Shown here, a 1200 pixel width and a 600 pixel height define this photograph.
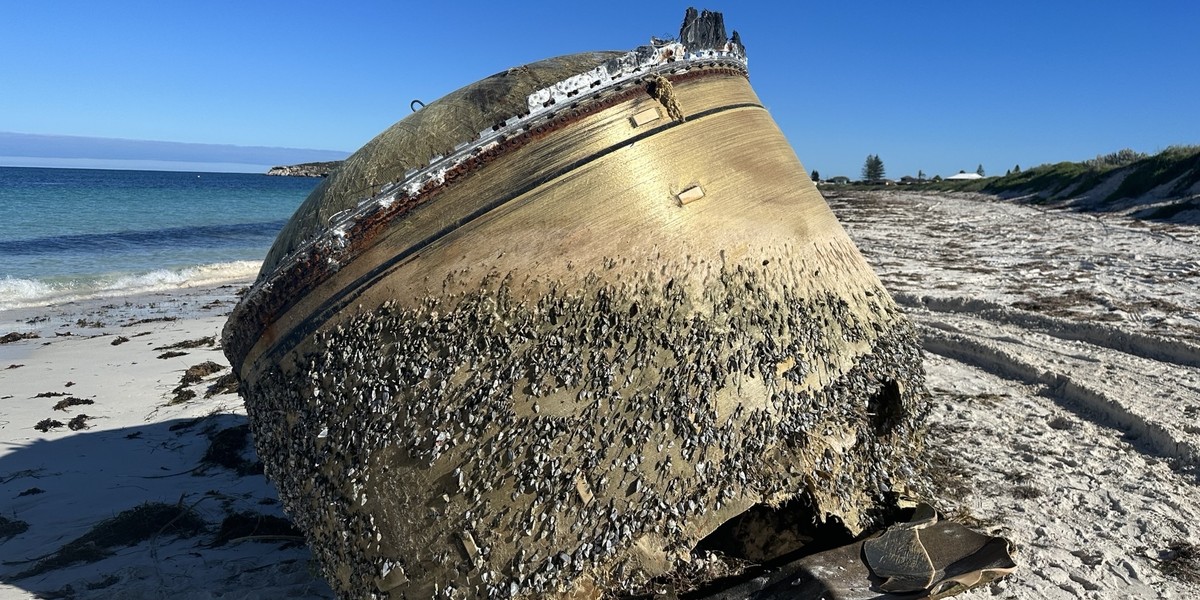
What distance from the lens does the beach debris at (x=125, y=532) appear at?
12.9 ft

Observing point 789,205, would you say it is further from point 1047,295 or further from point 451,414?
point 1047,295

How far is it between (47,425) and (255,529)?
354cm

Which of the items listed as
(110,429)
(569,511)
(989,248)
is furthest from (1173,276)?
(110,429)

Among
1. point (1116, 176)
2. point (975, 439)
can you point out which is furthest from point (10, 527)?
point (1116, 176)

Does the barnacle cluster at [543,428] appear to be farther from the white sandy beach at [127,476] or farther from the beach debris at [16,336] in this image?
the beach debris at [16,336]

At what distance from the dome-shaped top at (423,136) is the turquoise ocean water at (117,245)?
14006 millimetres

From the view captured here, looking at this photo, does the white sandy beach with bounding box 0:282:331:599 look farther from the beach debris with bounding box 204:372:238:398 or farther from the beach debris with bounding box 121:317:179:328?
the beach debris with bounding box 121:317:179:328

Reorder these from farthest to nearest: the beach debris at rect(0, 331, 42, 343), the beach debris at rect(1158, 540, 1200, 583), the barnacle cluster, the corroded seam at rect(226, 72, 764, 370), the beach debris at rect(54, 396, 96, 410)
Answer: the beach debris at rect(0, 331, 42, 343)
the beach debris at rect(54, 396, 96, 410)
the beach debris at rect(1158, 540, 1200, 583)
the corroded seam at rect(226, 72, 764, 370)
the barnacle cluster

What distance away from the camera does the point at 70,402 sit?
23.1ft

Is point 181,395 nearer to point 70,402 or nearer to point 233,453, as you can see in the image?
point 70,402

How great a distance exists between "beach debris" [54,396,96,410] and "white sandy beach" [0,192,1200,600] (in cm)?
8

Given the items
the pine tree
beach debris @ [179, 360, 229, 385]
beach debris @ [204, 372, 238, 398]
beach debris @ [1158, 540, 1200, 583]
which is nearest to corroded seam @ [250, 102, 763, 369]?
beach debris @ [1158, 540, 1200, 583]

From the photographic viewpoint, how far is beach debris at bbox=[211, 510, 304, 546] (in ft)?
13.2

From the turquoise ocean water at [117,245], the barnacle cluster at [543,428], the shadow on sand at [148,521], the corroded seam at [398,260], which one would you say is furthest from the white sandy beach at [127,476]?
the turquoise ocean water at [117,245]
